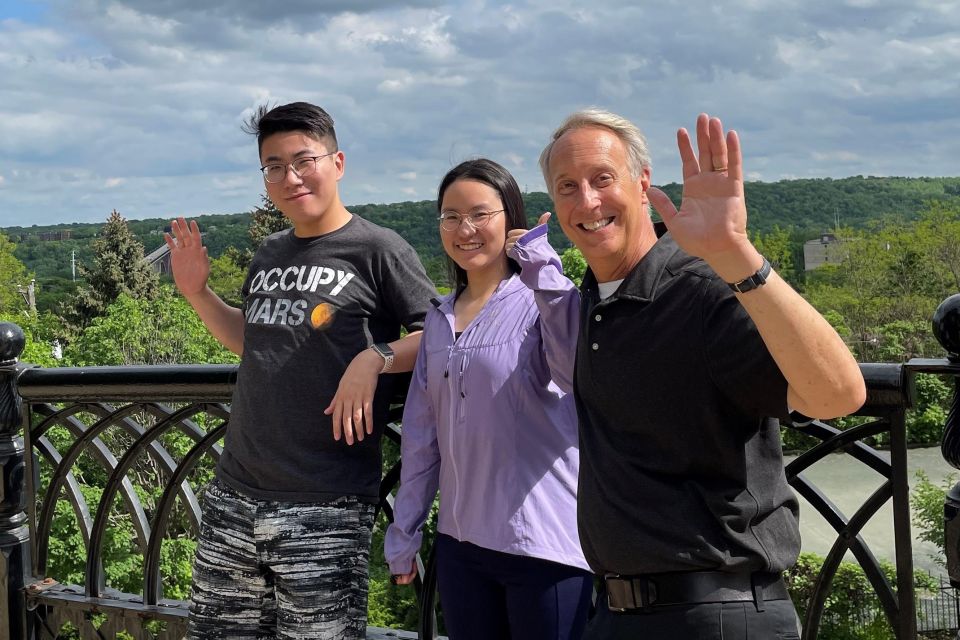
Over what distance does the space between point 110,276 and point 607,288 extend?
158ft

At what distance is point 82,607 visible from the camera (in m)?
3.23

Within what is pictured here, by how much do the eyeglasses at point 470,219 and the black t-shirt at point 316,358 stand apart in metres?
0.21

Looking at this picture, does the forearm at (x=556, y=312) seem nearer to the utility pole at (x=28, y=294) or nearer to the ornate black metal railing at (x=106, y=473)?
the ornate black metal railing at (x=106, y=473)

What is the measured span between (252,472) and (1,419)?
53.4 inches

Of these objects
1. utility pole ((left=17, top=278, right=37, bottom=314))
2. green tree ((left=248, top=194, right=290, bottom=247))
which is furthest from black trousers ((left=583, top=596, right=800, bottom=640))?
utility pole ((left=17, top=278, right=37, bottom=314))

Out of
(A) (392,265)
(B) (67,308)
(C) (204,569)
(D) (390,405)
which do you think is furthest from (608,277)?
(B) (67,308)

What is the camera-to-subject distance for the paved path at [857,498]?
32.5 m

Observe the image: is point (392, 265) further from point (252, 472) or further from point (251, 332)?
point (252, 472)

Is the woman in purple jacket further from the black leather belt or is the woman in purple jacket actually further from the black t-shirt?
the black leather belt

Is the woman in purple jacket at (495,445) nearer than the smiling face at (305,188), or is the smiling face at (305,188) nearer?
the woman in purple jacket at (495,445)

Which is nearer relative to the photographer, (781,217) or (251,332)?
(251,332)

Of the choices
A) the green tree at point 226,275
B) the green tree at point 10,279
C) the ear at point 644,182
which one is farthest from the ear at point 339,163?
the green tree at point 10,279

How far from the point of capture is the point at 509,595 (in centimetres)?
213

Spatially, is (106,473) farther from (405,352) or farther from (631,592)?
(631,592)
